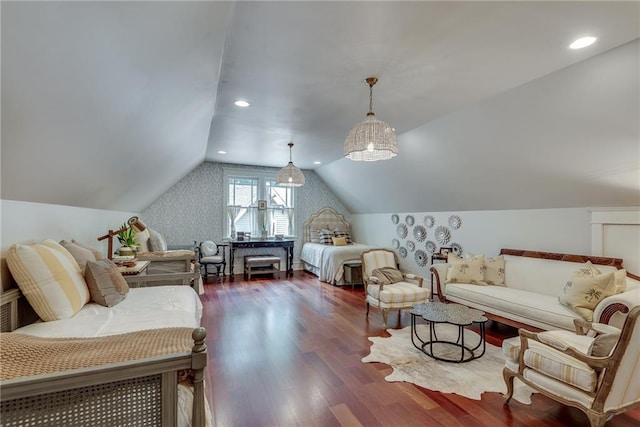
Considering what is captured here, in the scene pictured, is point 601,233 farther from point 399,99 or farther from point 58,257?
point 58,257

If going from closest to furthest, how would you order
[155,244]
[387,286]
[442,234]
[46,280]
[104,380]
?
[104,380], [46,280], [387,286], [155,244], [442,234]

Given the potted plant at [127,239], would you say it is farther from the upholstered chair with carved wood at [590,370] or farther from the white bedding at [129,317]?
the upholstered chair with carved wood at [590,370]

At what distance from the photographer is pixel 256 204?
7168 millimetres

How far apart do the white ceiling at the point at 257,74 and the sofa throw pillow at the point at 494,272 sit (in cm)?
94

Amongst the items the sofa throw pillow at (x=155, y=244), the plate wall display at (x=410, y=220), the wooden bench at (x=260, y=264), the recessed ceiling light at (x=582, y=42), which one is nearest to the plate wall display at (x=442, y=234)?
the plate wall display at (x=410, y=220)

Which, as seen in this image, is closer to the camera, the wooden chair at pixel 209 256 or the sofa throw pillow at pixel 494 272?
the sofa throw pillow at pixel 494 272

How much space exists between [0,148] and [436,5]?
2.38 m

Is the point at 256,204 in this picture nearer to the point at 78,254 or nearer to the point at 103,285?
the point at 78,254

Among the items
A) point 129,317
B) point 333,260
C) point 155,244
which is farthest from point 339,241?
point 129,317

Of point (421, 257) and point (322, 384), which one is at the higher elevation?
point (421, 257)

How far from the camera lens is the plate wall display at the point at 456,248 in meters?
5.08

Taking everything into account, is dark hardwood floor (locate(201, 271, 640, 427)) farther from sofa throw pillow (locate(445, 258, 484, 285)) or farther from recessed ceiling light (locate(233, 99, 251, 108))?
recessed ceiling light (locate(233, 99, 251, 108))

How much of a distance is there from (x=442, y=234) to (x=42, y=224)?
5376 millimetres

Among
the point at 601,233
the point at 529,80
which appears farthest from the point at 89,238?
the point at 601,233
